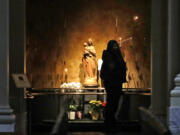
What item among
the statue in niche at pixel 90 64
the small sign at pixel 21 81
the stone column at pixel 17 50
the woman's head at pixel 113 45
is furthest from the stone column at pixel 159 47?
the small sign at pixel 21 81

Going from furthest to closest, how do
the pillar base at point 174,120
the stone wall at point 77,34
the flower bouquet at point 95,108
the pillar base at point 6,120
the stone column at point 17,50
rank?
the stone wall at point 77,34
the flower bouquet at point 95,108
the stone column at point 17,50
the pillar base at point 174,120
the pillar base at point 6,120

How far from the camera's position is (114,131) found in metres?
10.5

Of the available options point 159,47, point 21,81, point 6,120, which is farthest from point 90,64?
point 21,81

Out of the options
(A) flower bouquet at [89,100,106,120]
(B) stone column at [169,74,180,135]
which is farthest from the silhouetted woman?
(A) flower bouquet at [89,100,106,120]

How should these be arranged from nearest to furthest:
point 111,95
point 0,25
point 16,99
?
1. point 0,25
2. point 111,95
3. point 16,99

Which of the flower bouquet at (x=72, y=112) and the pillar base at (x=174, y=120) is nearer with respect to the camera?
the pillar base at (x=174, y=120)

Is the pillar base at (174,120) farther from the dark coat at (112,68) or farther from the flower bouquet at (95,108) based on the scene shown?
the flower bouquet at (95,108)

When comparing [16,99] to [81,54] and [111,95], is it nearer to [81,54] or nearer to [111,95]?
[111,95]

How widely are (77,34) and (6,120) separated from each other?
20.6 ft

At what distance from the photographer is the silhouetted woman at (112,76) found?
1040cm

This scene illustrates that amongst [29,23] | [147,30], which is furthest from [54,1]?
[147,30]

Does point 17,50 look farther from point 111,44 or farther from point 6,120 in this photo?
point 111,44

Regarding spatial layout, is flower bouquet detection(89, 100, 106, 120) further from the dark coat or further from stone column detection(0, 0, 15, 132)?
stone column detection(0, 0, 15, 132)

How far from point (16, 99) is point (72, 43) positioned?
4.49 metres
